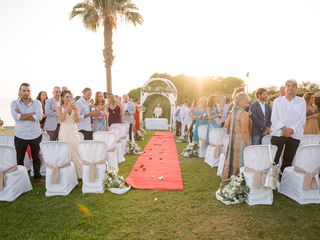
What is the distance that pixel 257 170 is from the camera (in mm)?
5000

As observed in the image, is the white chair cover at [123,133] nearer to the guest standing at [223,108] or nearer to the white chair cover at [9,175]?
the guest standing at [223,108]

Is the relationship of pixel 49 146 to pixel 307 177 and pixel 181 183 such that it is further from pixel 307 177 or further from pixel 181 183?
pixel 307 177

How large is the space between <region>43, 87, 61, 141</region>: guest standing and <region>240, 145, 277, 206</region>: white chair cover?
16.3 ft

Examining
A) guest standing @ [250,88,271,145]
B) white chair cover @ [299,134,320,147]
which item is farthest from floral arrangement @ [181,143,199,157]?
white chair cover @ [299,134,320,147]

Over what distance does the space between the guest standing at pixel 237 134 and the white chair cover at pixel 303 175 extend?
931mm

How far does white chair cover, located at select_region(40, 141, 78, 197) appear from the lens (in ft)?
17.9

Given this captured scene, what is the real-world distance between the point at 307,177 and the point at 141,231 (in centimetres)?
313

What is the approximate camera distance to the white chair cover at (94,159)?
553cm

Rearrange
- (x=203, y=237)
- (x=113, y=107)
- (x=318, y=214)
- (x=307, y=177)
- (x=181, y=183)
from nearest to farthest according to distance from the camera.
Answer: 1. (x=203, y=237)
2. (x=318, y=214)
3. (x=307, y=177)
4. (x=181, y=183)
5. (x=113, y=107)

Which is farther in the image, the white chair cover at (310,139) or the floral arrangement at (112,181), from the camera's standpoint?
the white chair cover at (310,139)

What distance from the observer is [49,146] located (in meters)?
5.47

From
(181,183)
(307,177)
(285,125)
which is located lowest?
(181,183)

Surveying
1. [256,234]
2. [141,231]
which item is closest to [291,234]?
[256,234]

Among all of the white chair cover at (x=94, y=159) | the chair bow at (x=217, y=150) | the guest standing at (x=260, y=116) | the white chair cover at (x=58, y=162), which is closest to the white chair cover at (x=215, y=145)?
the chair bow at (x=217, y=150)
